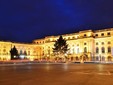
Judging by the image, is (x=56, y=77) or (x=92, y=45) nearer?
(x=56, y=77)

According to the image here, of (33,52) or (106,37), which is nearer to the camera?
(106,37)

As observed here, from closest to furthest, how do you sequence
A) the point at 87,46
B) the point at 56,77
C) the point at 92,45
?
1. the point at 56,77
2. the point at 92,45
3. the point at 87,46

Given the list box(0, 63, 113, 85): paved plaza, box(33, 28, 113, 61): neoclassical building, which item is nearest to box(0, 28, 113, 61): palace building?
box(33, 28, 113, 61): neoclassical building

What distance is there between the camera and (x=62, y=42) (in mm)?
121188

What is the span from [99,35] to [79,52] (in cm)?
1649

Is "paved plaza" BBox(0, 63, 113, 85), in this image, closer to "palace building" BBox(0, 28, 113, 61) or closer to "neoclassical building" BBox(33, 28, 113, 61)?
"palace building" BBox(0, 28, 113, 61)

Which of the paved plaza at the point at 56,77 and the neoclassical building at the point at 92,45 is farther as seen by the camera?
the neoclassical building at the point at 92,45

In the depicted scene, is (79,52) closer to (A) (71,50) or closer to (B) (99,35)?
(A) (71,50)

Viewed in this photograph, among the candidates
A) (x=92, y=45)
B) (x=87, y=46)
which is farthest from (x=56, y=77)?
(x=87, y=46)

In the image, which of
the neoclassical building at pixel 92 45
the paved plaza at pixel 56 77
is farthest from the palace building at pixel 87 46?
the paved plaza at pixel 56 77

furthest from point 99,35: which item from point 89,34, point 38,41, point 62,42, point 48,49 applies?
point 38,41

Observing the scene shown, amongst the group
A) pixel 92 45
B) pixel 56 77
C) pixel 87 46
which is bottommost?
pixel 56 77

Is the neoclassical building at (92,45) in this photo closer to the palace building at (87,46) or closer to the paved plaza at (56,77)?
the palace building at (87,46)

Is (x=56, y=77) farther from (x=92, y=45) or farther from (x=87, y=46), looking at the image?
(x=87, y=46)
